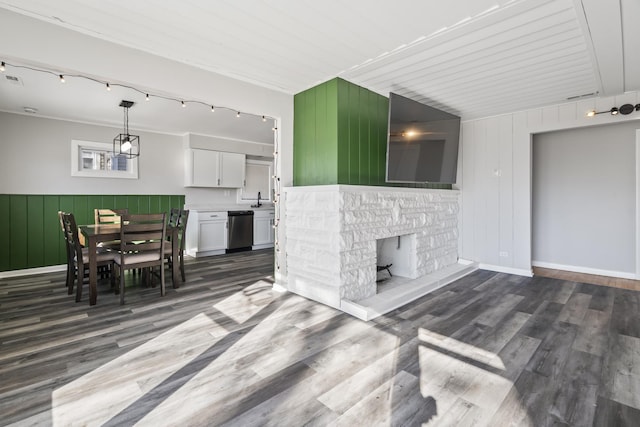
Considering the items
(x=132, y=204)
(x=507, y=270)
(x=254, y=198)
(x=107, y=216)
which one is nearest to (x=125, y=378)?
(x=107, y=216)

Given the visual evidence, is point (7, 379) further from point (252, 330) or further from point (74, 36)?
point (74, 36)

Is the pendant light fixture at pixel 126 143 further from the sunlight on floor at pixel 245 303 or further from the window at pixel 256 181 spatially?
the sunlight on floor at pixel 245 303

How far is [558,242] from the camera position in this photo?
183 inches

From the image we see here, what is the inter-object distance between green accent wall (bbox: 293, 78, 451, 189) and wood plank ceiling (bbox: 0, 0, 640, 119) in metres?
0.17

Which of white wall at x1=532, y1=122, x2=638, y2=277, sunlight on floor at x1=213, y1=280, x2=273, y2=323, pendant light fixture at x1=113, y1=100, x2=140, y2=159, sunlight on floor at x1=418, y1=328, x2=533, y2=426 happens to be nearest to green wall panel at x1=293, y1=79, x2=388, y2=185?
sunlight on floor at x1=213, y1=280, x2=273, y2=323

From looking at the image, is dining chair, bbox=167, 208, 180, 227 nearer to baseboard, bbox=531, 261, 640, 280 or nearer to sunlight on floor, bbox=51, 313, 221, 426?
sunlight on floor, bbox=51, 313, 221, 426

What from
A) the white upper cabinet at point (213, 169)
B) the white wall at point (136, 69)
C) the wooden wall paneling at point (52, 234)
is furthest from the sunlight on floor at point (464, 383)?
the wooden wall paneling at point (52, 234)

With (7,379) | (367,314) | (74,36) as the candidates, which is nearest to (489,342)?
(367,314)

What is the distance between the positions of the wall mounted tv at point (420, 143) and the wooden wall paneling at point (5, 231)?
5.32m

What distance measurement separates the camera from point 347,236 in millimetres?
3039

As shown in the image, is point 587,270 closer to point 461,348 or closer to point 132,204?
point 461,348

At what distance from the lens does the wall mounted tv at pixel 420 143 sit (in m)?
3.48

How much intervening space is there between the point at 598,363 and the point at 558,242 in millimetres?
3188

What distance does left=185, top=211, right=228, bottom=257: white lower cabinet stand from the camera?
579cm
